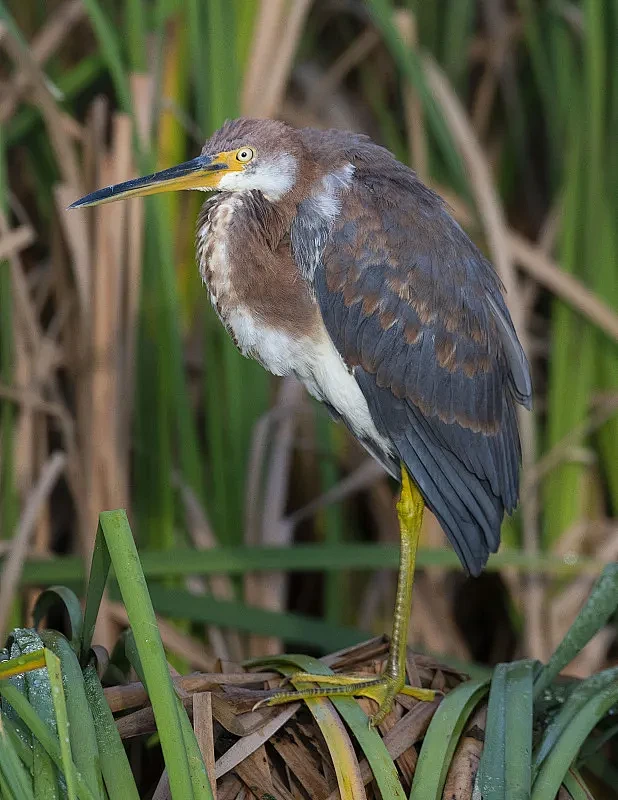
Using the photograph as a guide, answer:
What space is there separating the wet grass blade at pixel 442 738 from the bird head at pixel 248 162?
2.49 feet

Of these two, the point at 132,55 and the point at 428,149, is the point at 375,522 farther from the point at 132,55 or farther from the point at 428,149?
the point at 132,55

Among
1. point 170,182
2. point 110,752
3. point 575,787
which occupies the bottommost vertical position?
point 575,787

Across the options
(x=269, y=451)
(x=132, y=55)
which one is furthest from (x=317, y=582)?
(x=132, y=55)

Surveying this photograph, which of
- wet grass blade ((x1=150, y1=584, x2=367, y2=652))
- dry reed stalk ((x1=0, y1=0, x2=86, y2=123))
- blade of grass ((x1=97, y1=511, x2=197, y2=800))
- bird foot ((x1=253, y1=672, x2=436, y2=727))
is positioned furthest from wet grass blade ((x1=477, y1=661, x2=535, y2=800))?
dry reed stalk ((x1=0, y1=0, x2=86, y2=123))

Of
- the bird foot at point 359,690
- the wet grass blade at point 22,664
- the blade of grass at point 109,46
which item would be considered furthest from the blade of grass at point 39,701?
the blade of grass at point 109,46

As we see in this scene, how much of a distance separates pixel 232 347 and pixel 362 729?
3.08 feet

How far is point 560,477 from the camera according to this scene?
2.23 m

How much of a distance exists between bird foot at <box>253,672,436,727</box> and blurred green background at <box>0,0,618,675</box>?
49 centimetres

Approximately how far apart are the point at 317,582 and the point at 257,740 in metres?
1.30

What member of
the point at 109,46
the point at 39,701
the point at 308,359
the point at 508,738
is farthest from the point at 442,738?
the point at 109,46

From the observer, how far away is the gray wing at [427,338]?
156 cm

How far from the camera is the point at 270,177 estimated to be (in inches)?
62.0

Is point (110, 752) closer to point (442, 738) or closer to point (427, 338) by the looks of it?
point (442, 738)

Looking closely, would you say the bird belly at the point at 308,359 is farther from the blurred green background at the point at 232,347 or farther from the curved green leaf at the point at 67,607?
the curved green leaf at the point at 67,607
